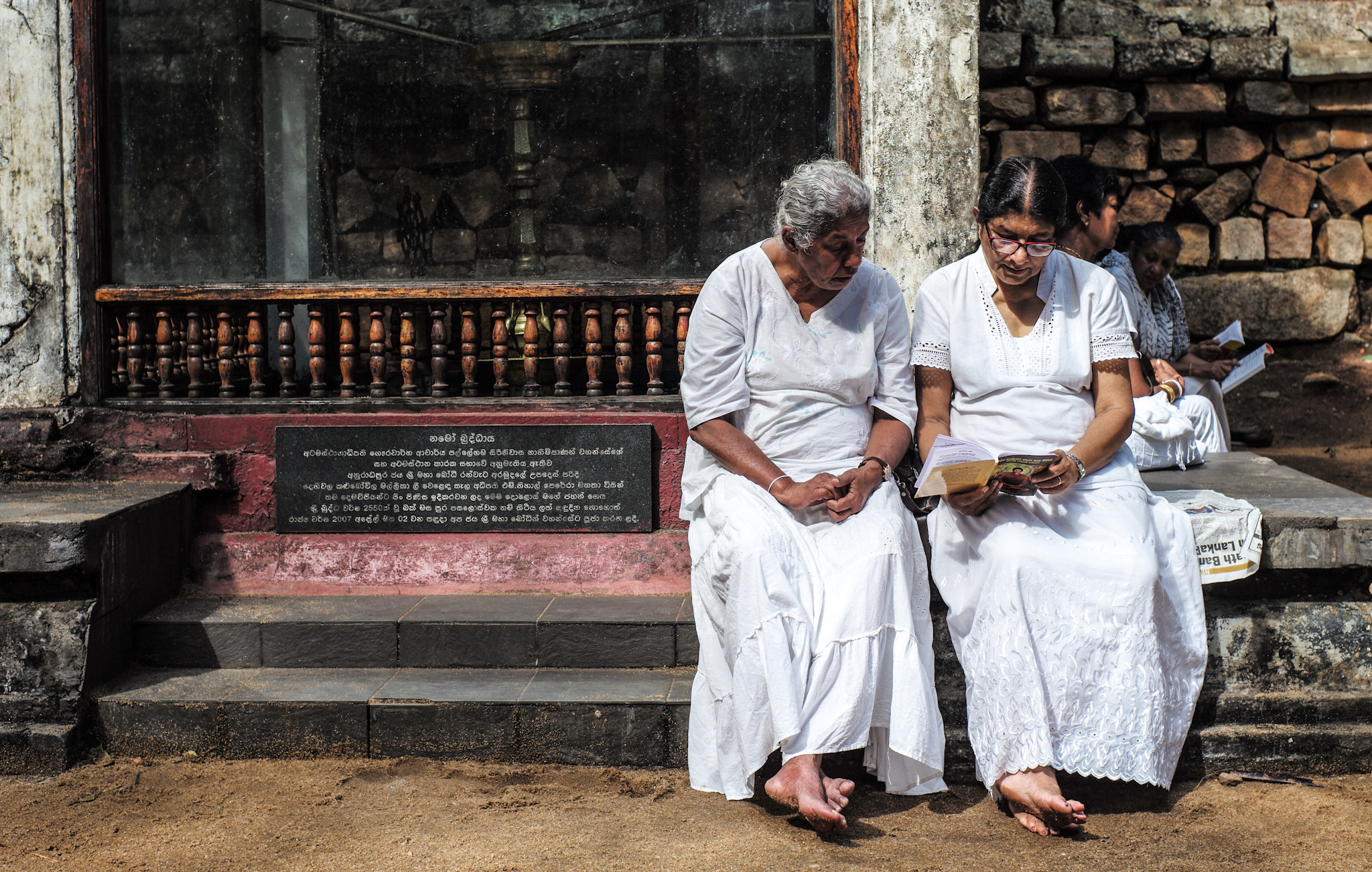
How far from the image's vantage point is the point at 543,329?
187 inches

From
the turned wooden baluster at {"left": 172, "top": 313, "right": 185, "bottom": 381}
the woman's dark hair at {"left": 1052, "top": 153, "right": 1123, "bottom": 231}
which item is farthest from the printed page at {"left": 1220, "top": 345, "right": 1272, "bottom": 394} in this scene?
the turned wooden baluster at {"left": 172, "top": 313, "right": 185, "bottom": 381}

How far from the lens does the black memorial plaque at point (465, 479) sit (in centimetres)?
411

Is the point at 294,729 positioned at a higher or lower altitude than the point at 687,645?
lower

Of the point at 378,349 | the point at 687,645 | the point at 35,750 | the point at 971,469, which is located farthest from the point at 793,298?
the point at 35,750

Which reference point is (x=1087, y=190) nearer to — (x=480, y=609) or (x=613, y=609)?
(x=613, y=609)

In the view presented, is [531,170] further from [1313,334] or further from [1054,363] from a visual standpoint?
[1313,334]

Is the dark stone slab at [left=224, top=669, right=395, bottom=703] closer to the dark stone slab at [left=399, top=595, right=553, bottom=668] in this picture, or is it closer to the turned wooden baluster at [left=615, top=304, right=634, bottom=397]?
the dark stone slab at [left=399, top=595, right=553, bottom=668]

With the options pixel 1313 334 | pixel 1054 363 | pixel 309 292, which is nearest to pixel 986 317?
pixel 1054 363

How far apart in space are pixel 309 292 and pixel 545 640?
1.80 m

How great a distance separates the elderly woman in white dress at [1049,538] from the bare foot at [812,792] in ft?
1.49

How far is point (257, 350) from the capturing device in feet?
14.5

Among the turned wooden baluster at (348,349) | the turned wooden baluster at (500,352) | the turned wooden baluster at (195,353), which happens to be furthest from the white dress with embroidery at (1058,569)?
the turned wooden baluster at (195,353)

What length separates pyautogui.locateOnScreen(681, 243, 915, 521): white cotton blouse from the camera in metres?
3.22

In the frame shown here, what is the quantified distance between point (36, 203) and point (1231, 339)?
5.22 meters
